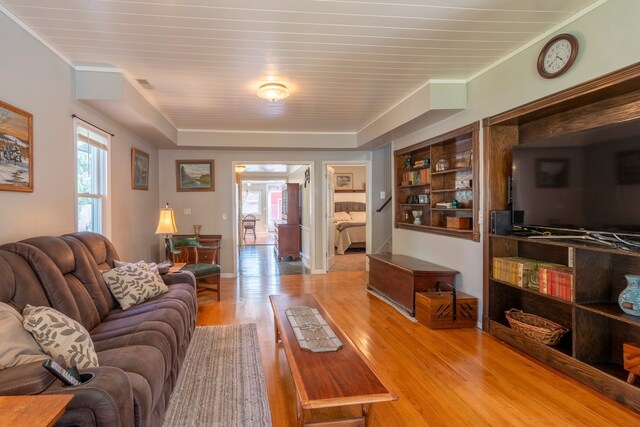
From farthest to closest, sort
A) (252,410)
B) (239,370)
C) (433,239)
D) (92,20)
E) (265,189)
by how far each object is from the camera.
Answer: (265,189) < (433,239) < (239,370) < (92,20) < (252,410)

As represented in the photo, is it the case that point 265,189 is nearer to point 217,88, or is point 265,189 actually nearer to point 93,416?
point 217,88

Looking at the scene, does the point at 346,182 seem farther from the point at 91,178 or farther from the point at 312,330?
the point at 312,330

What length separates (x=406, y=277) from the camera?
389 cm

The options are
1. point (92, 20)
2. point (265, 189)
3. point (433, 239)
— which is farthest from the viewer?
point (265, 189)

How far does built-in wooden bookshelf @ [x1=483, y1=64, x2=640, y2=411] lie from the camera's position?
2184mm

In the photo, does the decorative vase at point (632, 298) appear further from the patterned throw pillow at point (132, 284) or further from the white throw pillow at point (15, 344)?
the patterned throw pillow at point (132, 284)

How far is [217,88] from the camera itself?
11.7ft

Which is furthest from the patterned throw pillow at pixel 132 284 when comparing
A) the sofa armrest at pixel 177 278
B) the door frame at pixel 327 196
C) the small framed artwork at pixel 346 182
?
the small framed artwork at pixel 346 182

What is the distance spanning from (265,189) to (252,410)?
12256mm

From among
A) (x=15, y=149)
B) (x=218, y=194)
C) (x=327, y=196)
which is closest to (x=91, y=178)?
(x=15, y=149)

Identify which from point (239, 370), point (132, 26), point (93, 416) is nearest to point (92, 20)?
point (132, 26)

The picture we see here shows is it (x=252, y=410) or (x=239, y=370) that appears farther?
(x=239, y=370)

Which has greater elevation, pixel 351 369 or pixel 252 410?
pixel 351 369

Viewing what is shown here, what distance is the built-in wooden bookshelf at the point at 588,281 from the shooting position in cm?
218
